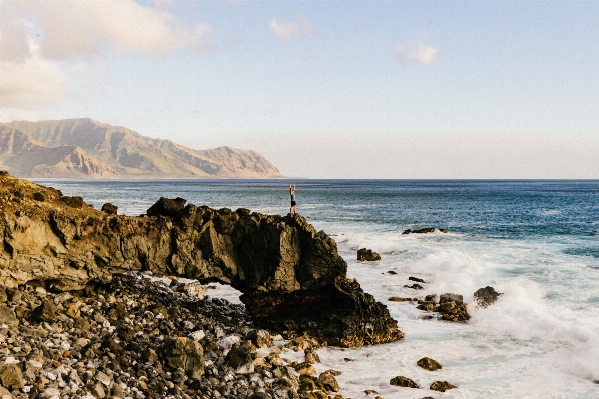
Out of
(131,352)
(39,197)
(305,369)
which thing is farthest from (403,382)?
(39,197)

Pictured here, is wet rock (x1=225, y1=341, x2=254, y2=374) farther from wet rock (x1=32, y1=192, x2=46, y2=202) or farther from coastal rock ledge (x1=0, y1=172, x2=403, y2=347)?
wet rock (x1=32, y1=192, x2=46, y2=202)

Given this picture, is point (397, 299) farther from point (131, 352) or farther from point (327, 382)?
point (131, 352)

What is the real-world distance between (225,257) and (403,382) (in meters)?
8.26

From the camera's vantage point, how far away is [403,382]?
46.3 ft

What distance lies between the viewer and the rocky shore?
11352mm

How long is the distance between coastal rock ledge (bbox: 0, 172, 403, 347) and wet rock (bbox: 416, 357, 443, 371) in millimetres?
2367

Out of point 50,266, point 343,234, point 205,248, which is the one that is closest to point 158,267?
point 205,248

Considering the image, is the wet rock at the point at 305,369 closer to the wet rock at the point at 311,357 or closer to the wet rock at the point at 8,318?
the wet rock at the point at 311,357

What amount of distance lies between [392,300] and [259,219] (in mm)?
8853

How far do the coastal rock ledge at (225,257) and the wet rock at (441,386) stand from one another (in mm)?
3797

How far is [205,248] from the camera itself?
18.5m

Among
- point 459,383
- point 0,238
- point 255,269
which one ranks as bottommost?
point 459,383

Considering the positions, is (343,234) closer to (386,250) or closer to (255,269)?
(386,250)

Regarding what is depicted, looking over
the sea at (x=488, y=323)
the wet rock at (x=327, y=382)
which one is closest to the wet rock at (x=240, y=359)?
the wet rock at (x=327, y=382)
